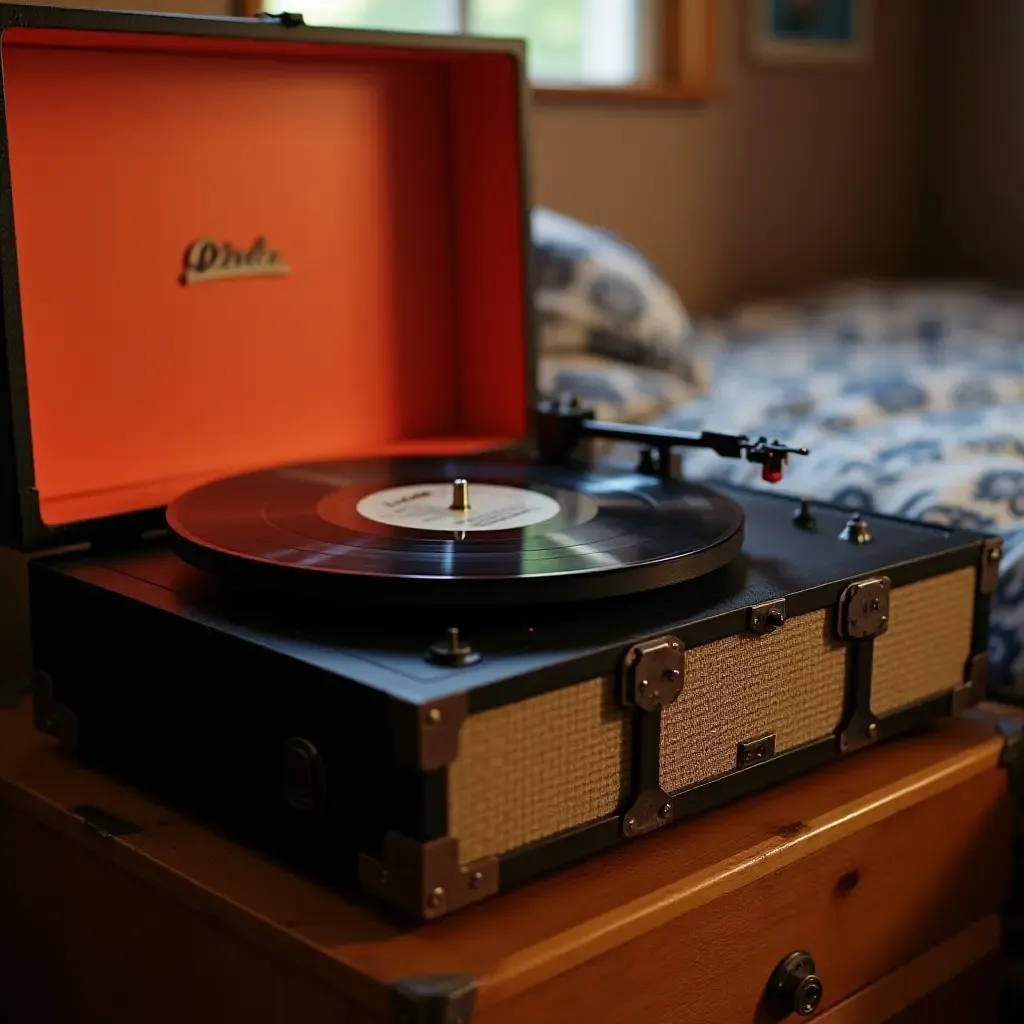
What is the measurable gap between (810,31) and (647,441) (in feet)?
6.44

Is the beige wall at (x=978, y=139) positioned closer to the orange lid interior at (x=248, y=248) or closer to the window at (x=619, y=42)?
the window at (x=619, y=42)

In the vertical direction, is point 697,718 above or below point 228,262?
below

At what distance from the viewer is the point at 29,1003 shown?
A: 1155 mm

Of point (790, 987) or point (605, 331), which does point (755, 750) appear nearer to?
point (790, 987)

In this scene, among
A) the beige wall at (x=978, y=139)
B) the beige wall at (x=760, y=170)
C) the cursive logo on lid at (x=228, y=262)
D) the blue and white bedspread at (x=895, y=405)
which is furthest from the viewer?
the beige wall at (x=978, y=139)

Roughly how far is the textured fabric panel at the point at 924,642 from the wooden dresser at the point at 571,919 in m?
0.05

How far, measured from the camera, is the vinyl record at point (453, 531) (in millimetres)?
901

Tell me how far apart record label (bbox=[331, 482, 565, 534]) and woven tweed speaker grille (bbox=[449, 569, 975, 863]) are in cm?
17

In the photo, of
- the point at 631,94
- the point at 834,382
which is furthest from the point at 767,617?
the point at 631,94

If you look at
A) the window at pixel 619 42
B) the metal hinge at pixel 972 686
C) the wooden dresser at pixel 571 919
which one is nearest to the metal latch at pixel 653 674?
the wooden dresser at pixel 571 919

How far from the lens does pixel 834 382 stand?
1976 mm

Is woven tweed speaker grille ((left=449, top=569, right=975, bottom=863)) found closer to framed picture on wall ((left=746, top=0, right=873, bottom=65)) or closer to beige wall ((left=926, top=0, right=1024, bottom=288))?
framed picture on wall ((left=746, top=0, right=873, bottom=65))

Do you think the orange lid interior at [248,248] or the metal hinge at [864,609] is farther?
the orange lid interior at [248,248]

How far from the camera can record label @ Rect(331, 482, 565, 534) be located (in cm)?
104
